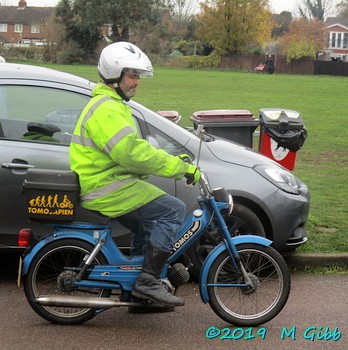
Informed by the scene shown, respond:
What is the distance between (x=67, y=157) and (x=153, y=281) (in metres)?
1.54

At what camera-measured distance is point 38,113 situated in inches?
252

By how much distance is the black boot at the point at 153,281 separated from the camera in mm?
5023

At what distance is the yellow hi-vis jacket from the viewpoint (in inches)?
189

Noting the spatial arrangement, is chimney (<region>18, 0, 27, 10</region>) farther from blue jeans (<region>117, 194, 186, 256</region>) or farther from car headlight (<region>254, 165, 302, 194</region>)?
blue jeans (<region>117, 194, 186, 256</region>)

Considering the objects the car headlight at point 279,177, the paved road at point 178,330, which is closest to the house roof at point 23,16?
the car headlight at point 279,177

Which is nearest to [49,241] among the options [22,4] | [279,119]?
[279,119]

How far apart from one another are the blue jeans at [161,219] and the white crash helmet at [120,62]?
0.84m

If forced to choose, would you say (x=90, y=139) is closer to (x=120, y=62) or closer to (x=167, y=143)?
(x=120, y=62)

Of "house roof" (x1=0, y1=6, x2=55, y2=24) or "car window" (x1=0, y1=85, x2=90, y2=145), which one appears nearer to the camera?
"car window" (x1=0, y1=85, x2=90, y2=145)

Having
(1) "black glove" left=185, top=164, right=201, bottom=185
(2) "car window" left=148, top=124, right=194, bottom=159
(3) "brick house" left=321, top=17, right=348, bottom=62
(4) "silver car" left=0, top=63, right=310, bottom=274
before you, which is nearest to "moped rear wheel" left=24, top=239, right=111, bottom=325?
(1) "black glove" left=185, top=164, right=201, bottom=185

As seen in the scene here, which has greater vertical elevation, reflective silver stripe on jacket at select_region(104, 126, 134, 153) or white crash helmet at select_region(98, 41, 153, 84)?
white crash helmet at select_region(98, 41, 153, 84)

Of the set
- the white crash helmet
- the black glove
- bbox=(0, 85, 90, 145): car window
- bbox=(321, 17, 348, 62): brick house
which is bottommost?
the black glove

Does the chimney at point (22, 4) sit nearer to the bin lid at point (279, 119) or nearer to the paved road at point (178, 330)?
the bin lid at point (279, 119)

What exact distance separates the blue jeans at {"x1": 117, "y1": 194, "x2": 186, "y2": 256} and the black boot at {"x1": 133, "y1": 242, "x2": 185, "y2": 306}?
6 centimetres
